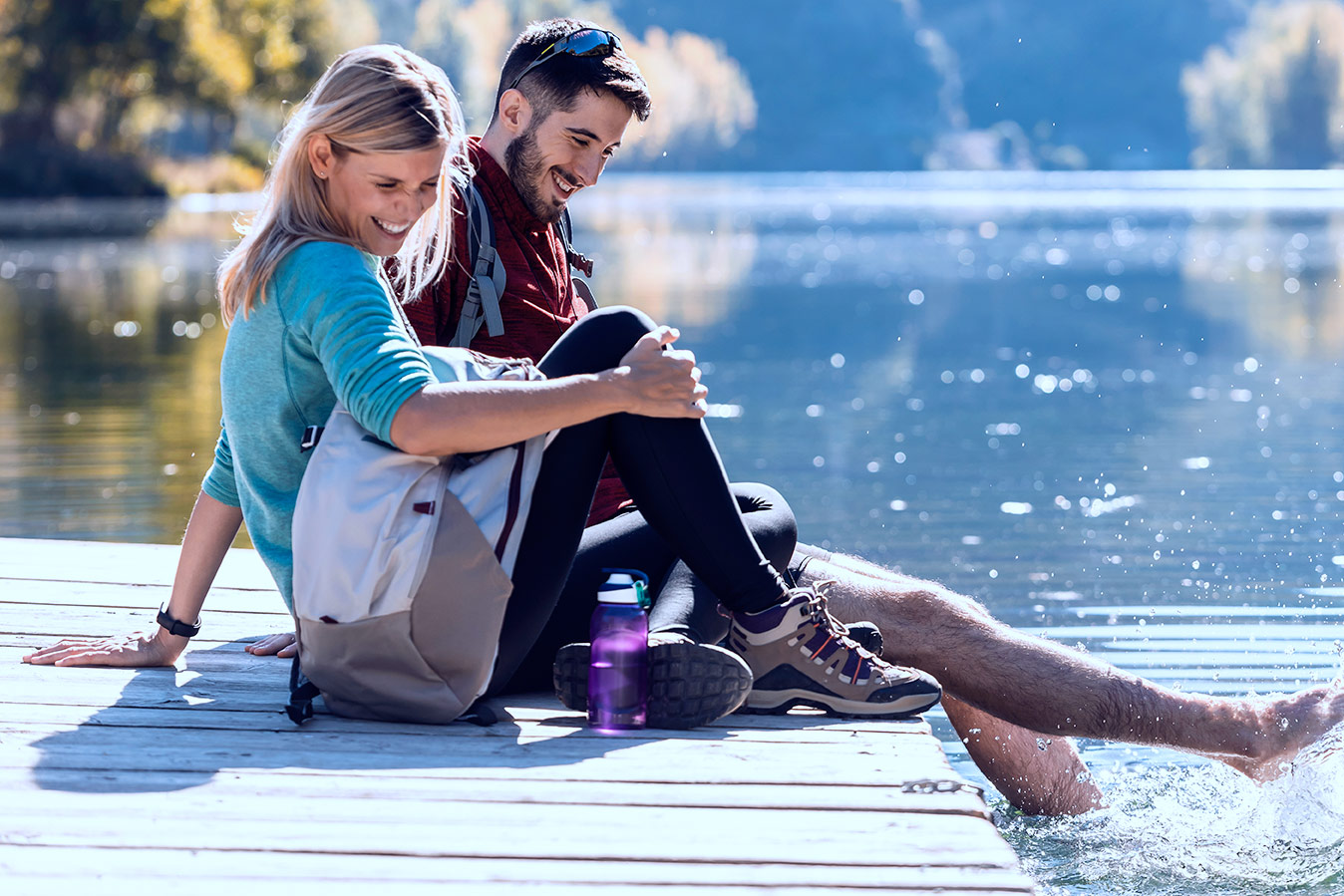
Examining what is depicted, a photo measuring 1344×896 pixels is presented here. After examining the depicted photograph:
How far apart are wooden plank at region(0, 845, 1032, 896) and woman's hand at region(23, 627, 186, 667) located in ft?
3.64

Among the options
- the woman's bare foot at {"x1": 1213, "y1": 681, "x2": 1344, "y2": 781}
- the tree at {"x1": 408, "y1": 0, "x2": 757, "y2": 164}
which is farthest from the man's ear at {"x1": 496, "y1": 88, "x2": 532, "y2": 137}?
the tree at {"x1": 408, "y1": 0, "x2": 757, "y2": 164}

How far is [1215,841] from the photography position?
3.63 meters

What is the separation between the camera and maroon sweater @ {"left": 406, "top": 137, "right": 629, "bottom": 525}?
3.57 meters

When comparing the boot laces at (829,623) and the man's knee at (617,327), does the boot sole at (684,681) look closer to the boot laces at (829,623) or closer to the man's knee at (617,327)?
the boot laces at (829,623)

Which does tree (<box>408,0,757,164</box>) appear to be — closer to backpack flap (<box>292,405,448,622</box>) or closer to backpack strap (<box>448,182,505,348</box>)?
backpack strap (<box>448,182,505,348</box>)

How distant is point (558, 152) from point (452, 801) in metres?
1.74

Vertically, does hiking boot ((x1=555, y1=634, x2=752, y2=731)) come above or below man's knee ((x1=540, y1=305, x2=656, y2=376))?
below

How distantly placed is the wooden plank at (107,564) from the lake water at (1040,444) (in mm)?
2132

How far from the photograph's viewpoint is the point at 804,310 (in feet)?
65.7

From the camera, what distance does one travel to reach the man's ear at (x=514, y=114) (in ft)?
12.6

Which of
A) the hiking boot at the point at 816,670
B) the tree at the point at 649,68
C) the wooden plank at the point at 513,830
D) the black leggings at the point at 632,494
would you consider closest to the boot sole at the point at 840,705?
the hiking boot at the point at 816,670

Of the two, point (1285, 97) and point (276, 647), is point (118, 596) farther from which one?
point (1285, 97)

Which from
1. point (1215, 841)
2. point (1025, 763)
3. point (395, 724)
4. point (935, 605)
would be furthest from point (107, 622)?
point (1215, 841)

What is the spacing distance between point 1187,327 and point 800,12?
530ft
